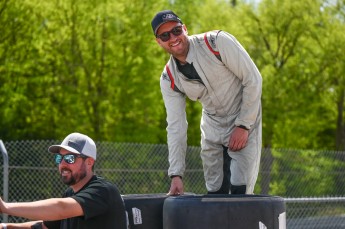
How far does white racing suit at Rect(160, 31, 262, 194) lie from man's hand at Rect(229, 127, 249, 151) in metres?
0.04

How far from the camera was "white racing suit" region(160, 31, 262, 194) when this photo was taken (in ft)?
17.1

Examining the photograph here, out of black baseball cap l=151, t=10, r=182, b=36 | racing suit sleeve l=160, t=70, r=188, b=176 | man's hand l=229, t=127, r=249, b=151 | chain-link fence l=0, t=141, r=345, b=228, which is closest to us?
black baseball cap l=151, t=10, r=182, b=36

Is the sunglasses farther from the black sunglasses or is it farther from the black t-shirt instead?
the black sunglasses

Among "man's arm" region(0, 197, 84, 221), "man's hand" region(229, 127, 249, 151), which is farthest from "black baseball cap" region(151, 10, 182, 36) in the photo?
"man's arm" region(0, 197, 84, 221)

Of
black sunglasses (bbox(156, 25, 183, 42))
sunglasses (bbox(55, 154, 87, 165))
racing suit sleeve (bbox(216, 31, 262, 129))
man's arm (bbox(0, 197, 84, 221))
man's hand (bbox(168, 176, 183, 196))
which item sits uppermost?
black sunglasses (bbox(156, 25, 183, 42))

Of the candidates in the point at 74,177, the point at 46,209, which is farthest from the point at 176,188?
the point at 46,209

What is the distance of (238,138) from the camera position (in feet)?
17.3

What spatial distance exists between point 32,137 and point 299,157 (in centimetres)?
910

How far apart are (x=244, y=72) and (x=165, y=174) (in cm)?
667

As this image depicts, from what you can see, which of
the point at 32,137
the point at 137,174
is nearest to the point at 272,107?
the point at 32,137

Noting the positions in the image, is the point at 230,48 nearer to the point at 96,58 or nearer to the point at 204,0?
the point at 96,58

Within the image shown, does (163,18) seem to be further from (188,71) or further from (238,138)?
(238,138)

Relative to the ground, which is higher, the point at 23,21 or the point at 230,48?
the point at 23,21

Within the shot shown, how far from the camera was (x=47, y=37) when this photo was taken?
1905 centimetres
